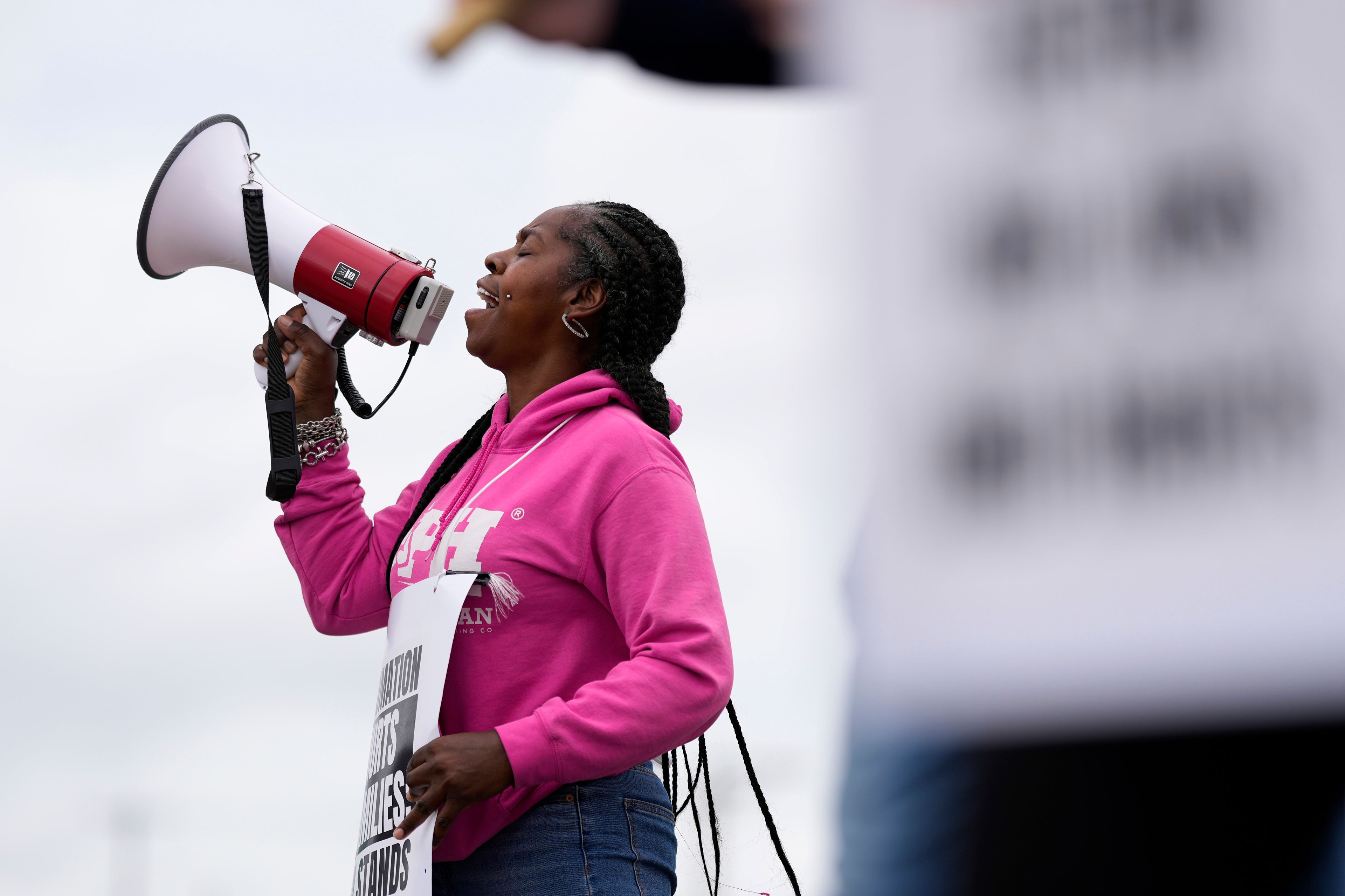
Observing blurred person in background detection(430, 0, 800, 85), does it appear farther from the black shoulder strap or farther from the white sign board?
the black shoulder strap

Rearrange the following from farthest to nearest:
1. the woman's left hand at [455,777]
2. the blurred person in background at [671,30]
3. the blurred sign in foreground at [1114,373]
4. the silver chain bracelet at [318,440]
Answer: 1. the silver chain bracelet at [318,440]
2. the woman's left hand at [455,777]
3. the blurred person in background at [671,30]
4. the blurred sign in foreground at [1114,373]

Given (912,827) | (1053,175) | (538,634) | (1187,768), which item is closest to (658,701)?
(538,634)

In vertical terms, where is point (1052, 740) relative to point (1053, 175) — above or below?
below

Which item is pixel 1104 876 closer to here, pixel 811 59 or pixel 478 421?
pixel 811 59

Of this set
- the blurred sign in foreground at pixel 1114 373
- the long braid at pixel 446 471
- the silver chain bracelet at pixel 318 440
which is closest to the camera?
the blurred sign in foreground at pixel 1114 373

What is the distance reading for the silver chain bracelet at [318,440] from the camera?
2.12m

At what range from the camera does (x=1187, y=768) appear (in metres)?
1.03

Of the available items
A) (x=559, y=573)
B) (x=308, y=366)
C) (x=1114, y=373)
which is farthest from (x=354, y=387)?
(x=1114, y=373)

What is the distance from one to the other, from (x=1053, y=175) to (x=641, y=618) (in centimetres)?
89

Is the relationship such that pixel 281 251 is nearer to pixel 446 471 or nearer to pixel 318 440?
pixel 318 440

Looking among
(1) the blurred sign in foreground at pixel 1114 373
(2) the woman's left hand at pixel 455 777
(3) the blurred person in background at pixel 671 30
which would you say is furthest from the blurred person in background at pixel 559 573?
(1) the blurred sign in foreground at pixel 1114 373

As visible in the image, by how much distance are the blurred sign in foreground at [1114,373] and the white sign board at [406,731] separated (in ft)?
2.66

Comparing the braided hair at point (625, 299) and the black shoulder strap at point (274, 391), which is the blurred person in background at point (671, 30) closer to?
the braided hair at point (625, 299)

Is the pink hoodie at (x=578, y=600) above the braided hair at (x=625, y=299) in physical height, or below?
below
